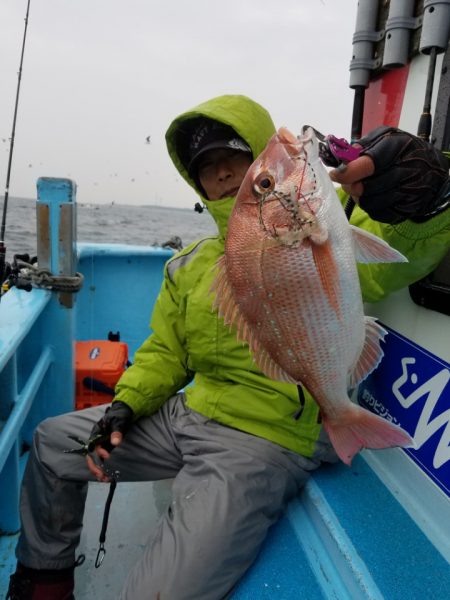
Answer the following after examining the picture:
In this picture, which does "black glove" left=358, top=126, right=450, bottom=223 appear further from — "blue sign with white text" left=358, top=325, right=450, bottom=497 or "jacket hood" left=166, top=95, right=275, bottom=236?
"jacket hood" left=166, top=95, right=275, bottom=236

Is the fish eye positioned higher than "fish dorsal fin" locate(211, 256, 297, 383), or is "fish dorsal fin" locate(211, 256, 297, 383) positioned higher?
the fish eye

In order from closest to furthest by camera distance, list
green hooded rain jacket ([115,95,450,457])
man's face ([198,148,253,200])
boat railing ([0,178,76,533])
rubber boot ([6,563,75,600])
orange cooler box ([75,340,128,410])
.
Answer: green hooded rain jacket ([115,95,450,457])
rubber boot ([6,563,75,600])
man's face ([198,148,253,200])
boat railing ([0,178,76,533])
orange cooler box ([75,340,128,410])

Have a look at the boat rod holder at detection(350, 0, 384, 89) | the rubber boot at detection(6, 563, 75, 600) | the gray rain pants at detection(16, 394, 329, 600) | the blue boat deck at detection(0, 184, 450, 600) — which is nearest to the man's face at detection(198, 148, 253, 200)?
the boat rod holder at detection(350, 0, 384, 89)

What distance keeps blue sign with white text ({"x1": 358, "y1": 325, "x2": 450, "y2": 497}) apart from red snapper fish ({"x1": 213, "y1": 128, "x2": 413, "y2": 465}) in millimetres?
359

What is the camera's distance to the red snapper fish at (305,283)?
4.20 ft

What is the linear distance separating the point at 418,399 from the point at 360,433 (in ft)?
1.54

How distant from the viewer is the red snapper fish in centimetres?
128

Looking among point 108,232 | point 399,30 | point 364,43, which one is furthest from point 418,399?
point 108,232

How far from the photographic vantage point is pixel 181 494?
172 centimetres

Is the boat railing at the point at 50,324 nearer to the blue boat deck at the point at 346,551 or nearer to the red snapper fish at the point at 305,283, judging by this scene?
the blue boat deck at the point at 346,551

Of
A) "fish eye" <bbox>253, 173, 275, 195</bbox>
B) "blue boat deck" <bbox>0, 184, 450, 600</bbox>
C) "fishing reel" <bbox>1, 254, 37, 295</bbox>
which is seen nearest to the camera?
"fish eye" <bbox>253, 173, 275, 195</bbox>

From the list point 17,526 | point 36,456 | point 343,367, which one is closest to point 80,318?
point 17,526

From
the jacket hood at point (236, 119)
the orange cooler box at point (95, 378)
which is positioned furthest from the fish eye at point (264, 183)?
the orange cooler box at point (95, 378)

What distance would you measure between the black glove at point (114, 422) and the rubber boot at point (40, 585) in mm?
549
